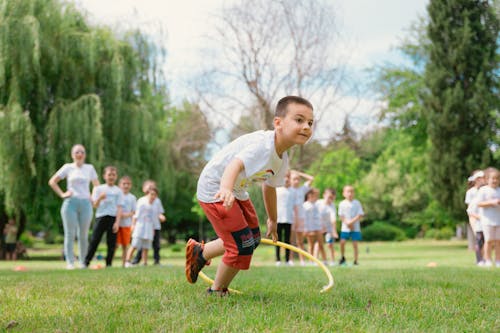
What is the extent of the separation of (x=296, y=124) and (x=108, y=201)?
6872 millimetres

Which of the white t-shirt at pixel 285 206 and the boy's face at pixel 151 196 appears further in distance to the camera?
the boy's face at pixel 151 196

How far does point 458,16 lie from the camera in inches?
1117

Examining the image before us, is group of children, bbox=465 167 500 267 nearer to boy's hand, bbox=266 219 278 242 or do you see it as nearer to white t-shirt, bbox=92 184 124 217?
boy's hand, bbox=266 219 278 242

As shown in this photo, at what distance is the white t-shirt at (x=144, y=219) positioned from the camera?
41.2 feet

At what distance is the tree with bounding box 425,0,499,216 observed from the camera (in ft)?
90.1

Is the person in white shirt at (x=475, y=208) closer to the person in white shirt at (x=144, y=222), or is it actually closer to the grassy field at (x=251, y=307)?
the grassy field at (x=251, y=307)

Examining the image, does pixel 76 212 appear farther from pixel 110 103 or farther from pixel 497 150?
pixel 497 150

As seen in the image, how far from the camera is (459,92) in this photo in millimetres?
27484

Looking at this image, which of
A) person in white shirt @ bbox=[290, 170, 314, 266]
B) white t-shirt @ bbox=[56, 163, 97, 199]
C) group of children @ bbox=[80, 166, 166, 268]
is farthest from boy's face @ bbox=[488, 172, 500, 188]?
white t-shirt @ bbox=[56, 163, 97, 199]

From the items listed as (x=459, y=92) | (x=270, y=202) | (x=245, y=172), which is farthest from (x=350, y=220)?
(x=459, y=92)

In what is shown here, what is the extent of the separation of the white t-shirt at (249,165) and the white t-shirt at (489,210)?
23.8ft

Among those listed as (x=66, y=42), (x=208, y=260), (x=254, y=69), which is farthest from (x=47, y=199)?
(x=208, y=260)

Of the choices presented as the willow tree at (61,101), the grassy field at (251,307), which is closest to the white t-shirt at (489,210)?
the grassy field at (251,307)

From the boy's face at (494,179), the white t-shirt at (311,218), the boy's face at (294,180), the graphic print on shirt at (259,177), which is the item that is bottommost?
the white t-shirt at (311,218)
